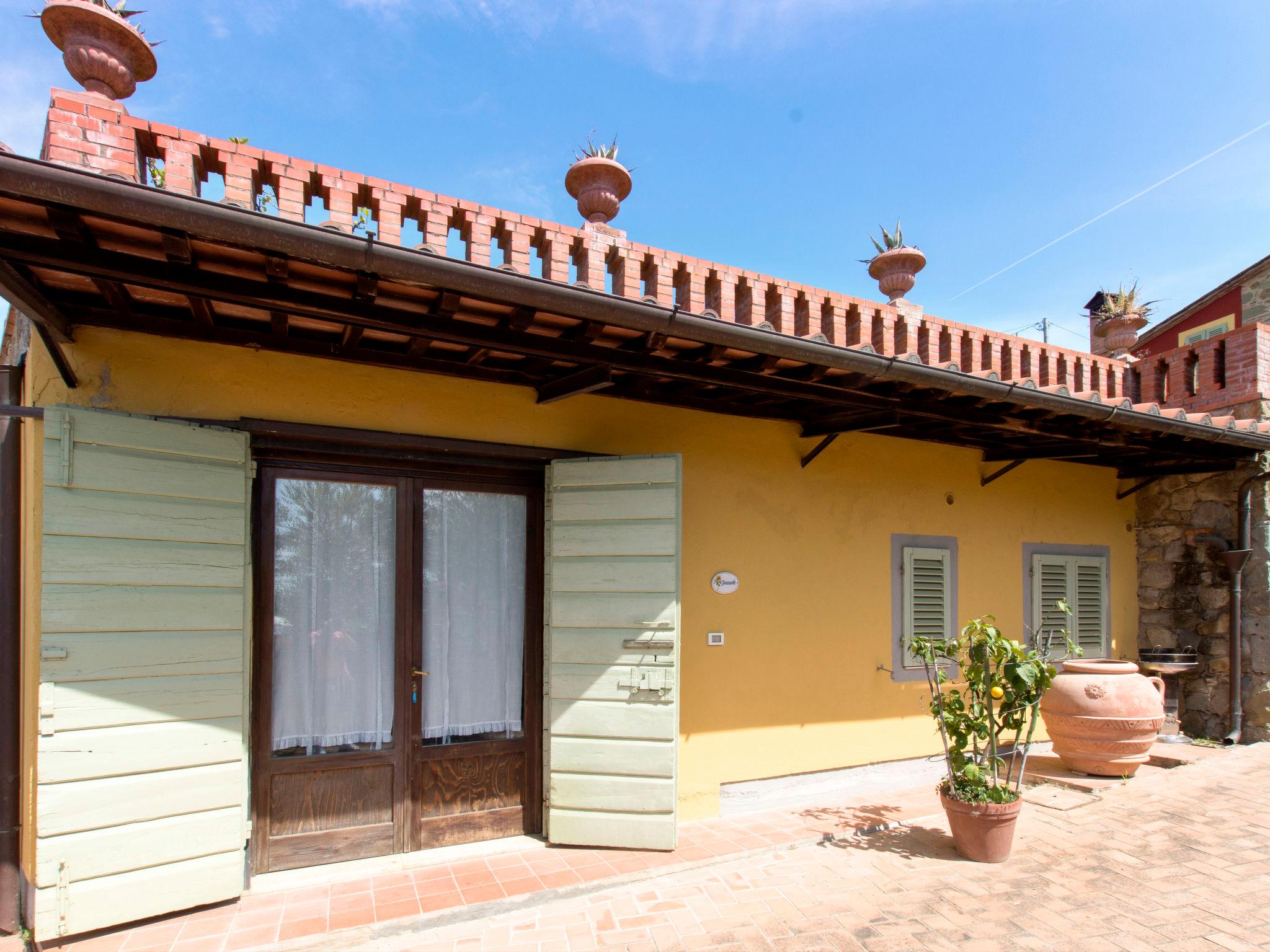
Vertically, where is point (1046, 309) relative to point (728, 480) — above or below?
above

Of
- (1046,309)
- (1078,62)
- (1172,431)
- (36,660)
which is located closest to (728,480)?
(1172,431)

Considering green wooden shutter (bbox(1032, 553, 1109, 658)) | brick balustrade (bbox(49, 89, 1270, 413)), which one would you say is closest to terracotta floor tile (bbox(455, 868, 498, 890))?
brick balustrade (bbox(49, 89, 1270, 413))

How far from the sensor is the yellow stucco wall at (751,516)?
3.90 meters

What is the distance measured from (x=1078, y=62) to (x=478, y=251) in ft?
20.6

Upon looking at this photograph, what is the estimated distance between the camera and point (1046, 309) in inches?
883

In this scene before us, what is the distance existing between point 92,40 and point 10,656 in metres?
2.99

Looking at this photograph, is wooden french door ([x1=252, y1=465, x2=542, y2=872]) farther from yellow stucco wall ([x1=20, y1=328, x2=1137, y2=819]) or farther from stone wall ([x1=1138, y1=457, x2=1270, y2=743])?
stone wall ([x1=1138, y1=457, x2=1270, y2=743])

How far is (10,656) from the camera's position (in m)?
3.56

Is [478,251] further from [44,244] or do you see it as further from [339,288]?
[44,244]

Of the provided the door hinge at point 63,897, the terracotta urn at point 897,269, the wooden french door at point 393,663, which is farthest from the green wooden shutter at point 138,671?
the terracotta urn at point 897,269

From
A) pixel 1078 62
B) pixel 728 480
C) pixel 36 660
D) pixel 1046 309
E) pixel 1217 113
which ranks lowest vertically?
pixel 36 660

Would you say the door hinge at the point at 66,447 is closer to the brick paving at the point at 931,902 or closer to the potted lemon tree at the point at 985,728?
the brick paving at the point at 931,902

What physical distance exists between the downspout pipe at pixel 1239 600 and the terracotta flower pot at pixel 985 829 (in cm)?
440

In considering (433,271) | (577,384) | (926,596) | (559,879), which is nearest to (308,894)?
(559,879)
